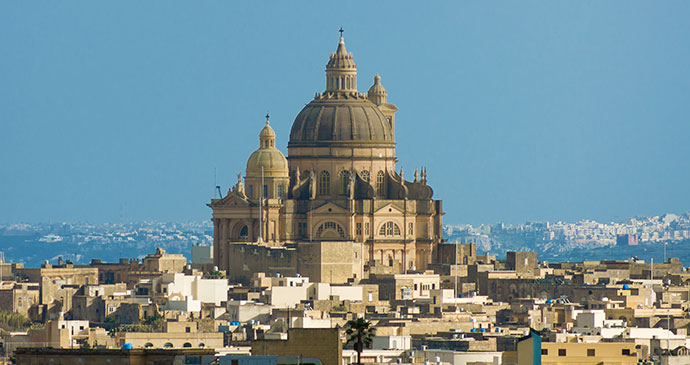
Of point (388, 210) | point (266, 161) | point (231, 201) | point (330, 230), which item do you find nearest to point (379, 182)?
point (388, 210)

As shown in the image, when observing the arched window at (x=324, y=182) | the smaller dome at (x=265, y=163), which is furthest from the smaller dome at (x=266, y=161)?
the arched window at (x=324, y=182)

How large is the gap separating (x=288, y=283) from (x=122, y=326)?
20.5 metres

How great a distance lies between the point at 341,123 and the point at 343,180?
343cm

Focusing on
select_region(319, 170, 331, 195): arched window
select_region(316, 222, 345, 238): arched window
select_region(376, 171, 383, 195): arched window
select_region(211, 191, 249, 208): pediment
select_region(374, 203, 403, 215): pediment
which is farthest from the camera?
select_region(376, 171, 383, 195): arched window

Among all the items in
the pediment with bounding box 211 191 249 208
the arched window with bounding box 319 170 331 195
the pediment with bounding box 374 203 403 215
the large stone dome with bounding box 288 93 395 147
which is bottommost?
the pediment with bounding box 374 203 403 215

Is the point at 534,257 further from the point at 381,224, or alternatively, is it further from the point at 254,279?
the point at 254,279

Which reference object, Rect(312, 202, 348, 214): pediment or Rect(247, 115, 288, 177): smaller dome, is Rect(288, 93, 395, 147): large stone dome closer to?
Rect(312, 202, 348, 214): pediment

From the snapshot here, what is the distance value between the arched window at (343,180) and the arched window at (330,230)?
107 inches

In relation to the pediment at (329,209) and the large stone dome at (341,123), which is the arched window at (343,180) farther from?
the pediment at (329,209)

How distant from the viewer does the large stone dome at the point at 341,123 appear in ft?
542

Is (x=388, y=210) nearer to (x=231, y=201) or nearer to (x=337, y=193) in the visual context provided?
(x=337, y=193)

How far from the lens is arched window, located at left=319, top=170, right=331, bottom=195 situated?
548 feet

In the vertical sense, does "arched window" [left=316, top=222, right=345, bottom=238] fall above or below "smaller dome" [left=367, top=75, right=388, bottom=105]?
below

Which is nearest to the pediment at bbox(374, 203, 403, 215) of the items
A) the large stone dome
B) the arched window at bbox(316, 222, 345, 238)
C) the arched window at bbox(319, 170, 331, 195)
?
the arched window at bbox(316, 222, 345, 238)
